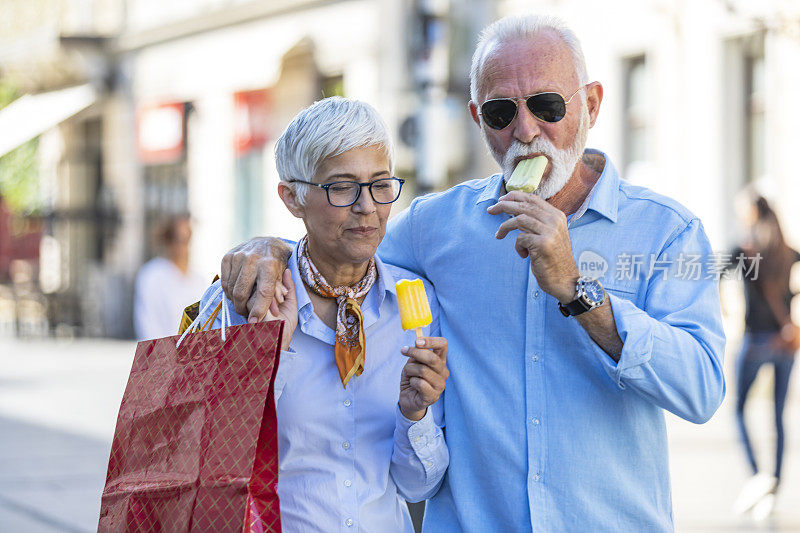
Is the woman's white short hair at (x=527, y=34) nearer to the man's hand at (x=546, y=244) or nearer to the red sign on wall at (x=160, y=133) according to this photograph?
the man's hand at (x=546, y=244)

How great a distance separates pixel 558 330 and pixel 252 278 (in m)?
0.76

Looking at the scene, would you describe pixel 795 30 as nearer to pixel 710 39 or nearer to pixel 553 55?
pixel 553 55

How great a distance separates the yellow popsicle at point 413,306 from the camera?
288 centimetres

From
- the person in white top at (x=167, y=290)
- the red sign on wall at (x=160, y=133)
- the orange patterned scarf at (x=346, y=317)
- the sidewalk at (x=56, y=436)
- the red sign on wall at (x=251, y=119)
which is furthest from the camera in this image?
the red sign on wall at (x=160, y=133)

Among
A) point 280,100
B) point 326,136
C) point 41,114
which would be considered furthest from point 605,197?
point 41,114

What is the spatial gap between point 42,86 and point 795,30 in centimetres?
2457

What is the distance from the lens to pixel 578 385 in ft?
9.66

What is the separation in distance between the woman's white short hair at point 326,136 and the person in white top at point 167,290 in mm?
4987

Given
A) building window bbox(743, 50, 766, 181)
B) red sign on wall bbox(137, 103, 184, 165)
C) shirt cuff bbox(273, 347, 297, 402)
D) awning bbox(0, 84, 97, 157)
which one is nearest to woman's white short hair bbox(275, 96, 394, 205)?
shirt cuff bbox(273, 347, 297, 402)

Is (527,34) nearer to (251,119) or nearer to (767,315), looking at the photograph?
(767,315)

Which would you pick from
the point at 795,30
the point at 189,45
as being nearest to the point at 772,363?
the point at 795,30

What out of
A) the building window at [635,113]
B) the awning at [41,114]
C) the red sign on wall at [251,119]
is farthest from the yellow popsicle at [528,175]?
the awning at [41,114]

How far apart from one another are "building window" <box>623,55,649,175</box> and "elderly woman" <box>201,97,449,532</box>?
12320 mm

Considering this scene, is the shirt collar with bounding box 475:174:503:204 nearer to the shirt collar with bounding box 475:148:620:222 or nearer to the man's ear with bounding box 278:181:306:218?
the shirt collar with bounding box 475:148:620:222
